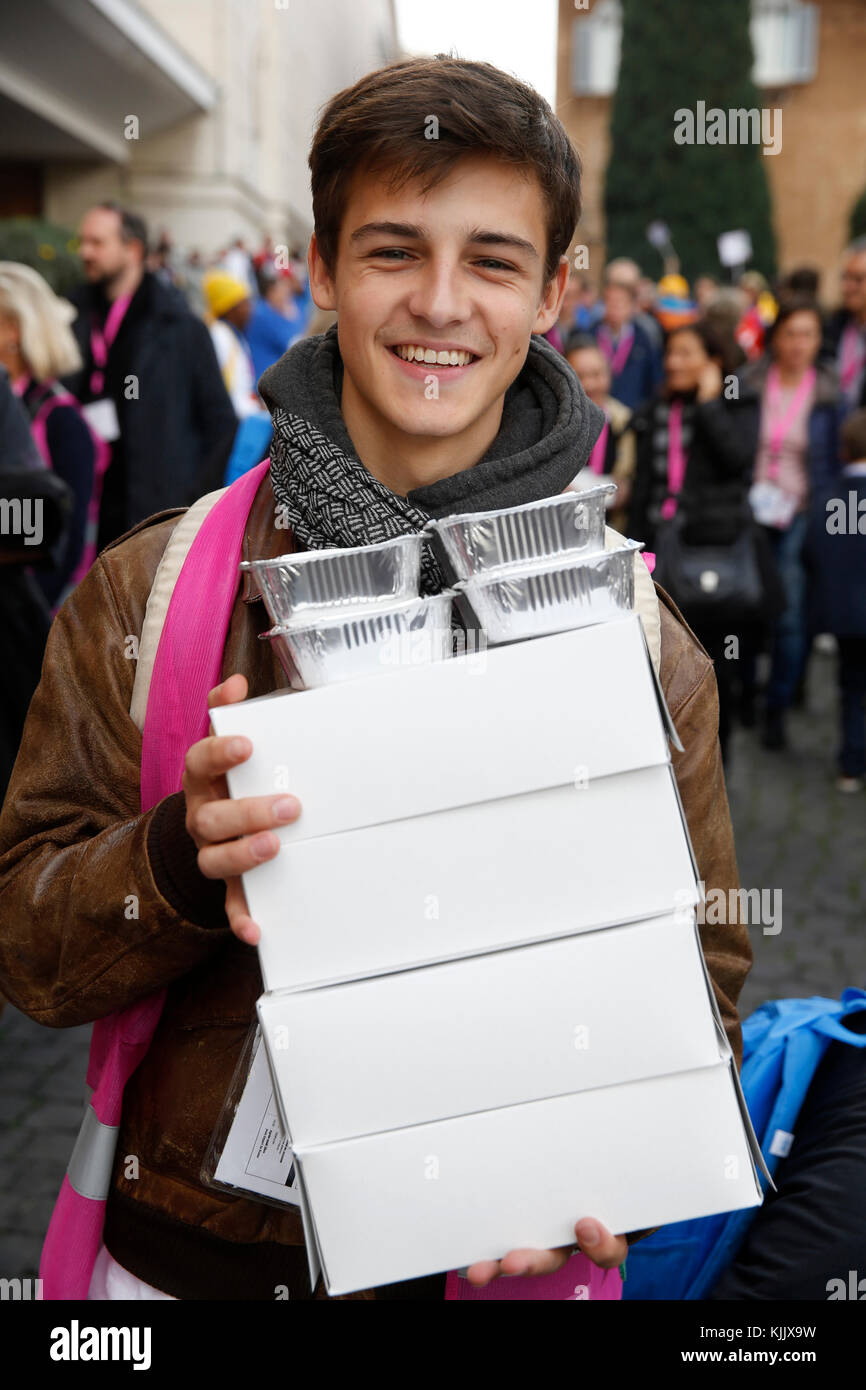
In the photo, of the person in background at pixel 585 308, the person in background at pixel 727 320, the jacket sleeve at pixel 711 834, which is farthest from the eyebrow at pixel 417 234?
the person in background at pixel 585 308

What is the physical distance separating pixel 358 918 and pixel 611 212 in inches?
1312

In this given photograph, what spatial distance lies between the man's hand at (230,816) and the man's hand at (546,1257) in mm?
409

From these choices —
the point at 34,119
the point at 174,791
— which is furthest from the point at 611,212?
the point at 174,791

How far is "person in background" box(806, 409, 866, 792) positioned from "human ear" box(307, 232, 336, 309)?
16.5 ft

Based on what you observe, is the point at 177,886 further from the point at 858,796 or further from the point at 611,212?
the point at 611,212

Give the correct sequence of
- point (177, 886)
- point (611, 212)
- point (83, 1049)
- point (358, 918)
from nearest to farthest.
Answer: point (358, 918), point (177, 886), point (83, 1049), point (611, 212)

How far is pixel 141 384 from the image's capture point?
5.77 meters

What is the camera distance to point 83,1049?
4.03m

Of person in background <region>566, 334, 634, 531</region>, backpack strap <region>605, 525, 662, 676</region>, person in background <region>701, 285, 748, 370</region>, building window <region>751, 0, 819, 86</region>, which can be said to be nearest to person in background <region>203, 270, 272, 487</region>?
person in background <region>566, 334, 634, 531</region>

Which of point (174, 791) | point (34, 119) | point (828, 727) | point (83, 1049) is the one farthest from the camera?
point (34, 119)

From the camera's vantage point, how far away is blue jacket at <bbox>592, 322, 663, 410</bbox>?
10461mm

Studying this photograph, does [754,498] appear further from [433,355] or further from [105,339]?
[433,355]

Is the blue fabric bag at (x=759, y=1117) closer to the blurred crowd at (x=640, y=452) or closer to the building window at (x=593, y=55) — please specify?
the blurred crowd at (x=640, y=452)
